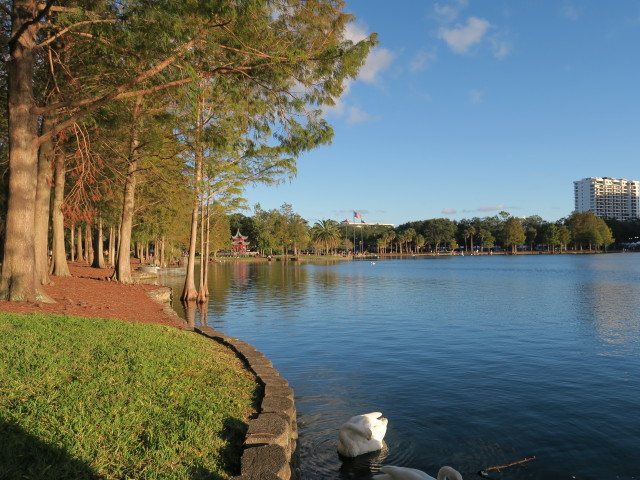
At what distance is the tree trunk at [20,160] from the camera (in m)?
12.1

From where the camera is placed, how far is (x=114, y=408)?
539 cm

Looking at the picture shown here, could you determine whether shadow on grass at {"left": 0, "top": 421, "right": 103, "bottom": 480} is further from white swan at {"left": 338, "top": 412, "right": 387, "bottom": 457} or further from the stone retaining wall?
white swan at {"left": 338, "top": 412, "right": 387, "bottom": 457}

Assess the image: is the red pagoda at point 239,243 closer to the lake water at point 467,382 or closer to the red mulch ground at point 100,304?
the lake water at point 467,382

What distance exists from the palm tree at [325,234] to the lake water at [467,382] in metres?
122

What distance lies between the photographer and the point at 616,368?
12156mm

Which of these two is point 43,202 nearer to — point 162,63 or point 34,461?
point 162,63

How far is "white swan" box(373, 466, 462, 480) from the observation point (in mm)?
5445

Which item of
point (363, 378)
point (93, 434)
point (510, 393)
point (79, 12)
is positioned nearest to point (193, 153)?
point (79, 12)

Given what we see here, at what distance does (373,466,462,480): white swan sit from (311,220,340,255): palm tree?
459 ft

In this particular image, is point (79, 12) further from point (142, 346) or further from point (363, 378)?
point (363, 378)

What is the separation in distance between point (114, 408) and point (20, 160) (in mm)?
9613

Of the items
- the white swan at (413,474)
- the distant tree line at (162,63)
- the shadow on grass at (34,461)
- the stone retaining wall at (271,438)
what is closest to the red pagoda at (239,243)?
the distant tree line at (162,63)

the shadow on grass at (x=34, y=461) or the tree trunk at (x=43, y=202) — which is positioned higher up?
the tree trunk at (x=43, y=202)

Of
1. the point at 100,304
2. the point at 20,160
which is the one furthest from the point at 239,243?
the point at 20,160
